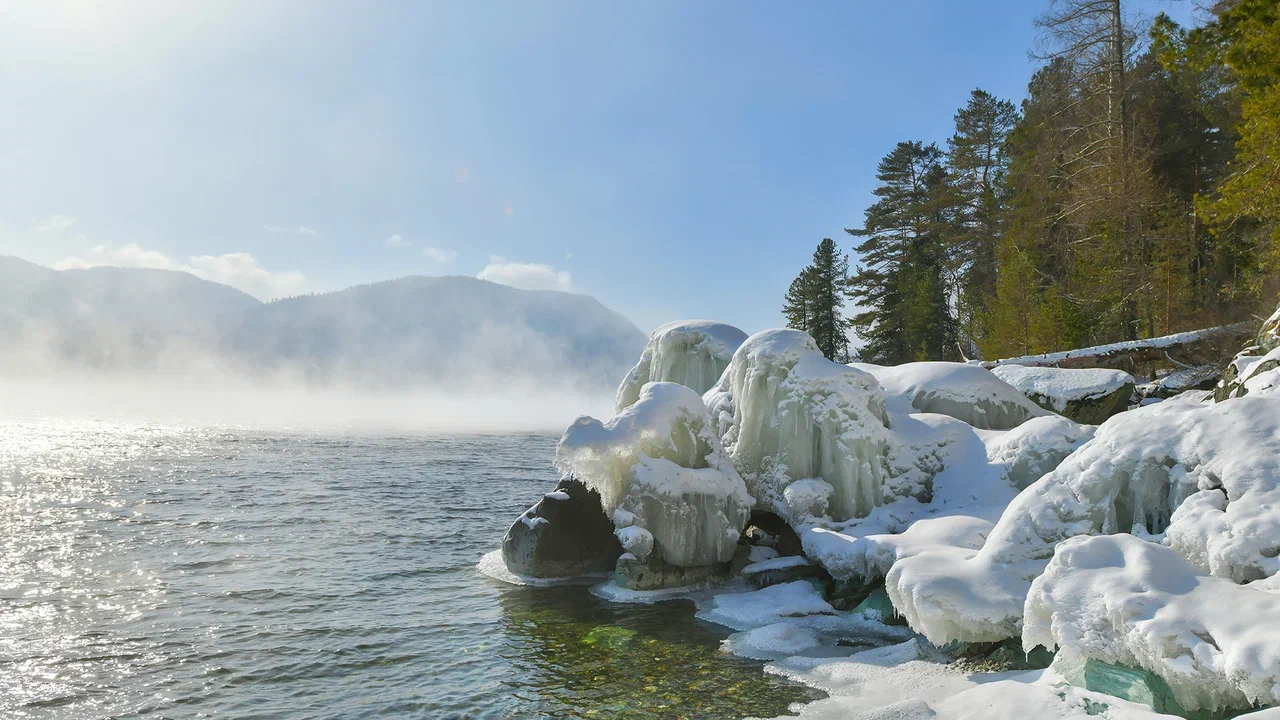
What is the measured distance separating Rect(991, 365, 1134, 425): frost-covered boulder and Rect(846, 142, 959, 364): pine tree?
101ft

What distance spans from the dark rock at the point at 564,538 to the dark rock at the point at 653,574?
1.28 meters

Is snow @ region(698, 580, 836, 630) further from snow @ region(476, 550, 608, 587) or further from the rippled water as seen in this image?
snow @ region(476, 550, 608, 587)

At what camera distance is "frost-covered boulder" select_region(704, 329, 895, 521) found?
1590 centimetres

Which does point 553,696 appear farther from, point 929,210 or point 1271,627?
point 929,210

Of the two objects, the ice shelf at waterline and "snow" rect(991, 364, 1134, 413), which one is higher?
"snow" rect(991, 364, 1134, 413)

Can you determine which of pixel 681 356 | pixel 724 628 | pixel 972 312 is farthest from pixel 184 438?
pixel 972 312

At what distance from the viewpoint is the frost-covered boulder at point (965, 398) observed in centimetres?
1794

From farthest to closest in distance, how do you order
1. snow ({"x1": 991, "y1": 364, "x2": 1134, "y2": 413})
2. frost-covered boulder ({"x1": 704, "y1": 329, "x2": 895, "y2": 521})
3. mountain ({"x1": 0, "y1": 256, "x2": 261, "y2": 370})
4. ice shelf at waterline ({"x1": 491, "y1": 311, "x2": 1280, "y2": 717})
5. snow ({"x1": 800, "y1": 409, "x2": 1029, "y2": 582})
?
mountain ({"x1": 0, "y1": 256, "x2": 261, "y2": 370}), snow ({"x1": 991, "y1": 364, "x2": 1134, "y2": 413}), frost-covered boulder ({"x1": 704, "y1": 329, "x2": 895, "y2": 521}), snow ({"x1": 800, "y1": 409, "x2": 1029, "y2": 582}), ice shelf at waterline ({"x1": 491, "y1": 311, "x2": 1280, "y2": 717})

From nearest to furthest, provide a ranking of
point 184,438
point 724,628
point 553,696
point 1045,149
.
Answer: point 553,696
point 724,628
point 1045,149
point 184,438

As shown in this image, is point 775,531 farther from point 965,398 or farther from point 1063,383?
point 1063,383

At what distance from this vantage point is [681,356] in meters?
23.7

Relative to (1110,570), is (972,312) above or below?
above

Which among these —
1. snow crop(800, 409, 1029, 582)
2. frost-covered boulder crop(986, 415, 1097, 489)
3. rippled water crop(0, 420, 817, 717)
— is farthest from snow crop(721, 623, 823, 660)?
frost-covered boulder crop(986, 415, 1097, 489)

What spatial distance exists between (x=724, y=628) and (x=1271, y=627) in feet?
26.1
